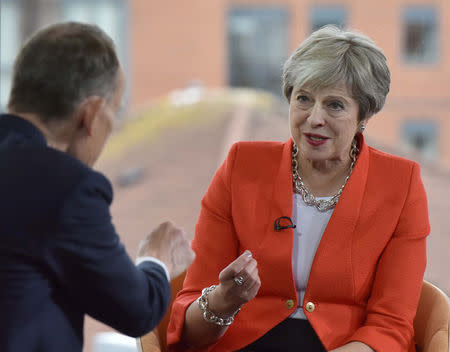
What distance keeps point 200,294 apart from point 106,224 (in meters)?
0.67

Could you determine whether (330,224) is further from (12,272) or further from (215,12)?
(215,12)

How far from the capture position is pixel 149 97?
45.5ft

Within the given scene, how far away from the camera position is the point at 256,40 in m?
14.7

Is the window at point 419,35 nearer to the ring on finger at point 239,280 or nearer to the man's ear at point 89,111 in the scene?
the ring on finger at point 239,280

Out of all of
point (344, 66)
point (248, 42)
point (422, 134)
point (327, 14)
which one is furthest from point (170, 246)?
point (422, 134)

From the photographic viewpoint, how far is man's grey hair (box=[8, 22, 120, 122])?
1.31m

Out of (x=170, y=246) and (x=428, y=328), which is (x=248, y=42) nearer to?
(x=428, y=328)

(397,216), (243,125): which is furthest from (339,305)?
(243,125)

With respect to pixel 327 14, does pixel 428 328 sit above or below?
above

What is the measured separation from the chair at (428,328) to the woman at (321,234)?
0.06 metres

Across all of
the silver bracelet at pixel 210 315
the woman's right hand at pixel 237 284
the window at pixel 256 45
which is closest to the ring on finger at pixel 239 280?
the woman's right hand at pixel 237 284

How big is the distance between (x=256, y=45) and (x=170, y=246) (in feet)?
44.6

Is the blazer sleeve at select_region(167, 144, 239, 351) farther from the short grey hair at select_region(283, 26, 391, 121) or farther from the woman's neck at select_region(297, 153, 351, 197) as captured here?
the short grey hair at select_region(283, 26, 391, 121)

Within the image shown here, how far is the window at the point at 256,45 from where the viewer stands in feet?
47.0
